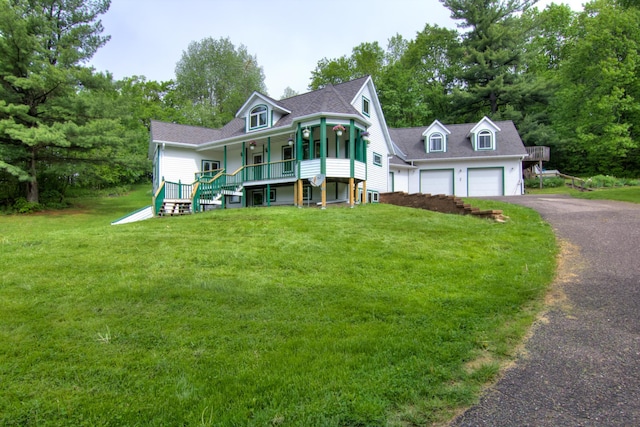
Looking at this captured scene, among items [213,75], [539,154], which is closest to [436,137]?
[539,154]

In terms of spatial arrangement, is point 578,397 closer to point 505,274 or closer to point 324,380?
point 324,380

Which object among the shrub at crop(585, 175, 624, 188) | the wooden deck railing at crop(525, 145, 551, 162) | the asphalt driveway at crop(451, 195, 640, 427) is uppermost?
the wooden deck railing at crop(525, 145, 551, 162)

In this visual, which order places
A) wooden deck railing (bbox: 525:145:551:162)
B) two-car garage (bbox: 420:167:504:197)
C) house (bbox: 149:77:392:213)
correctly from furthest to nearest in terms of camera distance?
wooden deck railing (bbox: 525:145:551:162), two-car garage (bbox: 420:167:504:197), house (bbox: 149:77:392:213)

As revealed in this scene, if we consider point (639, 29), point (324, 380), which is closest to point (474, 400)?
point (324, 380)

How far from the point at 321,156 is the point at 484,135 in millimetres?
14484

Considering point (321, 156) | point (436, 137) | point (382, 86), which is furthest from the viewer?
point (382, 86)

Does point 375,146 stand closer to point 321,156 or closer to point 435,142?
point 321,156

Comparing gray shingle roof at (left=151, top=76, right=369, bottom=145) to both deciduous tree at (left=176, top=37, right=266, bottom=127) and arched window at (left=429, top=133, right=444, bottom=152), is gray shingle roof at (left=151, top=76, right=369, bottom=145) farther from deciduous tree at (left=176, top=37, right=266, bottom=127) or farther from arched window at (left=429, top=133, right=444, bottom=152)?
deciduous tree at (left=176, top=37, right=266, bottom=127)

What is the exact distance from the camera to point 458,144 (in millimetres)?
24422

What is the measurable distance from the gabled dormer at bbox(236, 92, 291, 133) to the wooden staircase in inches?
198

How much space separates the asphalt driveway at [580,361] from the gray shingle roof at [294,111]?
433 inches

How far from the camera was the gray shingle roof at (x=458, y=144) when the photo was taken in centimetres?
2297

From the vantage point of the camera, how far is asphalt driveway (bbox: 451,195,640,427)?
8.46 ft

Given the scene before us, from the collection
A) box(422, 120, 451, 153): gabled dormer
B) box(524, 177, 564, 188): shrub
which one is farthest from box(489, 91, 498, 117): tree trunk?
box(422, 120, 451, 153): gabled dormer
